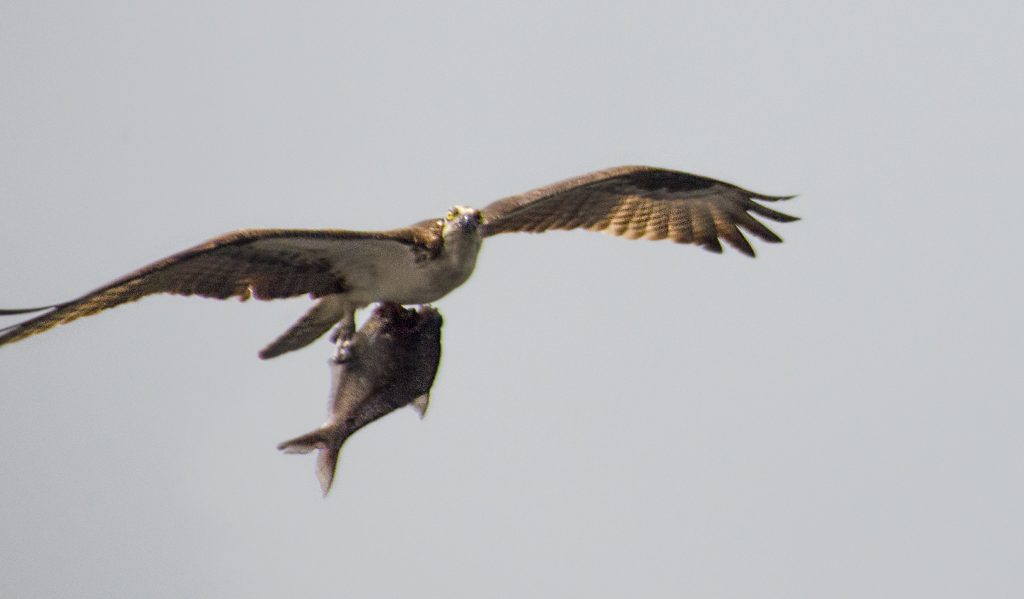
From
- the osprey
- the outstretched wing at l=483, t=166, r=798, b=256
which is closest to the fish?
the osprey

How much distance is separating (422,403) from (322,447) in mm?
906

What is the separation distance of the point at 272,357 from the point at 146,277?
1713 mm

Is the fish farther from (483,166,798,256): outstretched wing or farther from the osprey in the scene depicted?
(483,166,798,256): outstretched wing

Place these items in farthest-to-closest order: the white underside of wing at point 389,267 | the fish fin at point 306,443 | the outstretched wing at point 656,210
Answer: the outstretched wing at point 656,210
the white underside of wing at point 389,267
the fish fin at point 306,443

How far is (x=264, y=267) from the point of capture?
16.3 metres

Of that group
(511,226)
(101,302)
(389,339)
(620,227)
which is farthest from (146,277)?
(620,227)

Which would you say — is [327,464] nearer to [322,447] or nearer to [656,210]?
[322,447]

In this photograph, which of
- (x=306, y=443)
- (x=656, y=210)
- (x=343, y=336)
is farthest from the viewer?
(x=656, y=210)

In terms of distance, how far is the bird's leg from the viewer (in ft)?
51.0

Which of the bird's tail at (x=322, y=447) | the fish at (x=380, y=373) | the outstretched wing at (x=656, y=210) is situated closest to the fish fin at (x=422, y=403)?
the fish at (x=380, y=373)

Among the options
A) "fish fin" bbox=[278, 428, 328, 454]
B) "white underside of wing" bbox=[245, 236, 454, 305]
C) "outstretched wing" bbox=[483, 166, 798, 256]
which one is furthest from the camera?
"outstretched wing" bbox=[483, 166, 798, 256]

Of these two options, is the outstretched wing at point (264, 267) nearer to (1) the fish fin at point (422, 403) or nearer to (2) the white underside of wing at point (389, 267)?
(2) the white underside of wing at point (389, 267)

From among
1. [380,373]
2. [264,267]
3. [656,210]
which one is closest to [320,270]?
[264,267]

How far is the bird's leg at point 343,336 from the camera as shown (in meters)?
15.5
